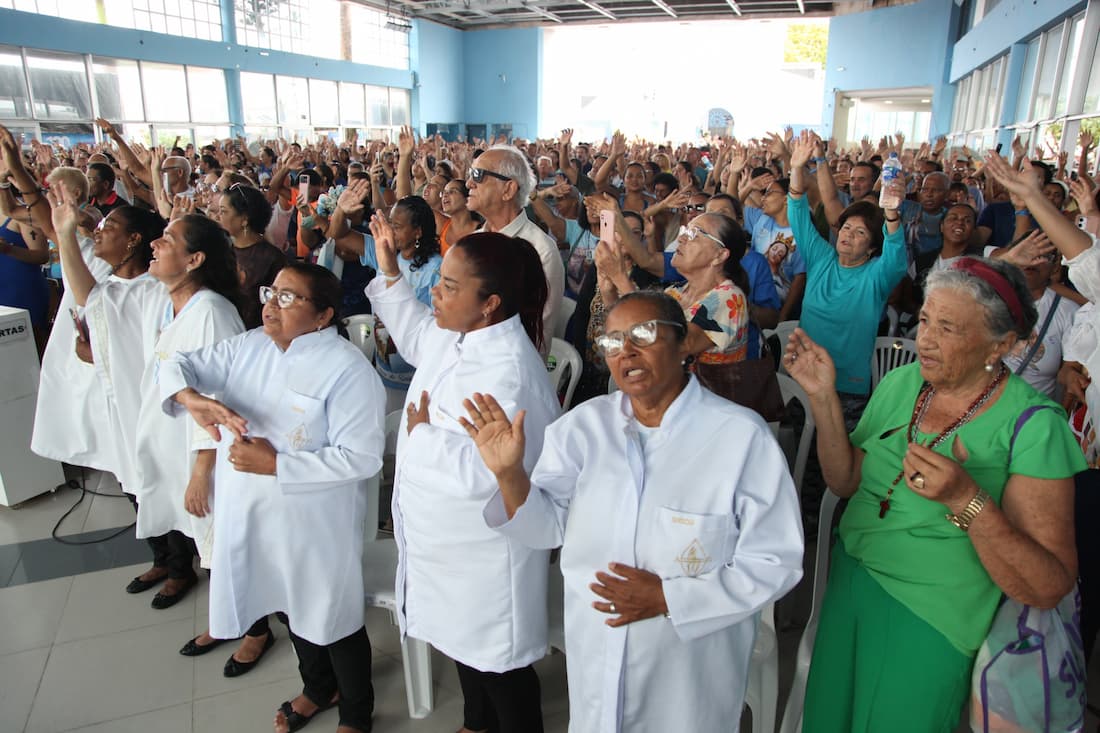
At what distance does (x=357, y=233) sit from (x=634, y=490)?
2887 millimetres

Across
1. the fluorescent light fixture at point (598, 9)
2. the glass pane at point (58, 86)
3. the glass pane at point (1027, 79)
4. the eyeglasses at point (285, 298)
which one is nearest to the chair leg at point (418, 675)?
the eyeglasses at point (285, 298)

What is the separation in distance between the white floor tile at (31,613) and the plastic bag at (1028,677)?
300cm

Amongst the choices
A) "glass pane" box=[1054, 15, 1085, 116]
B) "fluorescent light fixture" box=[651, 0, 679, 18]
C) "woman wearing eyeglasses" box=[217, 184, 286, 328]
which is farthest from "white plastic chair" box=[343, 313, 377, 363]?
"fluorescent light fixture" box=[651, 0, 679, 18]

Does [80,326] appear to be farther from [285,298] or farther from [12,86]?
[12,86]

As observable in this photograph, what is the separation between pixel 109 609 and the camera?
9.04 ft

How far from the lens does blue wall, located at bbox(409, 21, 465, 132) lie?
82.9 feet

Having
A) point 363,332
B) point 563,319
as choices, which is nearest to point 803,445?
point 563,319

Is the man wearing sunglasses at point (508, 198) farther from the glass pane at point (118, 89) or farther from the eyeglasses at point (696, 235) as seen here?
the glass pane at point (118, 89)

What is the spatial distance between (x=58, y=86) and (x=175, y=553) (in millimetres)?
14851

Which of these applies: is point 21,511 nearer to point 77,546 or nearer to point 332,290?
point 77,546

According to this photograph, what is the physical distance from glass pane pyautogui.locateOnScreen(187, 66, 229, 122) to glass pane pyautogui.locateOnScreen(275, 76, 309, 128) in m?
1.96

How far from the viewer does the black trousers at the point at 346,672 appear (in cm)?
204

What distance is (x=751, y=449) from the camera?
1.33 meters

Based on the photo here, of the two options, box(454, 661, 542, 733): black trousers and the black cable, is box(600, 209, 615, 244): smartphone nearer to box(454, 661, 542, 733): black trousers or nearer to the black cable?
box(454, 661, 542, 733): black trousers
